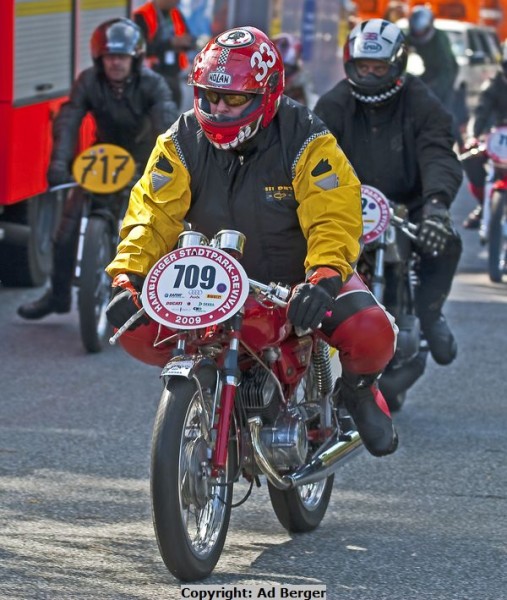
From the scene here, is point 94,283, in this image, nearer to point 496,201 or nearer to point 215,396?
Result: point 496,201

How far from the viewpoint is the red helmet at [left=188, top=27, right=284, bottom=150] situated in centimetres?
536

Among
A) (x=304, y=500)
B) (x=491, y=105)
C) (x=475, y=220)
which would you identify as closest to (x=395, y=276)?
(x=304, y=500)

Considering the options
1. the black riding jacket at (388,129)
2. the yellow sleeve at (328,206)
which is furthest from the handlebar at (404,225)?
the yellow sleeve at (328,206)

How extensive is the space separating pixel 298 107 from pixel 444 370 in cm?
398

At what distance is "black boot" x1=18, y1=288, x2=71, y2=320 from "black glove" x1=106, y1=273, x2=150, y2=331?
4.68 metres

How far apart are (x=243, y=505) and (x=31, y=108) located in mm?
5039

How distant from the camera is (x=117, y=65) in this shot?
31.7 ft

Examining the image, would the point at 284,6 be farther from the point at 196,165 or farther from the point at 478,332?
the point at 196,165

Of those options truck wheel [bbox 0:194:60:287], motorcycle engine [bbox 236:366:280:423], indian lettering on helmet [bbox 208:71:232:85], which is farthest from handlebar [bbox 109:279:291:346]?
truck wheel [bbox 0:194:60:287]

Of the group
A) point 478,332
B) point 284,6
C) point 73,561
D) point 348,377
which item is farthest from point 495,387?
point 284,6

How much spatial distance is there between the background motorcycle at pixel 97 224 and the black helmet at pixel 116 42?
530 mm

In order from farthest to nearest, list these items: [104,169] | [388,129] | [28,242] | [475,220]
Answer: [475,220] < [28,242] < [104,169] < [388,129]

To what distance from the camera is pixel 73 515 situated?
6027mm

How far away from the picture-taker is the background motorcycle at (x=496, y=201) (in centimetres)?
1218
